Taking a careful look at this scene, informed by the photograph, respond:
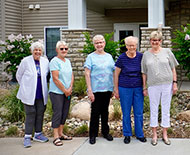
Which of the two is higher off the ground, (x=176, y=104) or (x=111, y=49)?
(x=111, y=49)

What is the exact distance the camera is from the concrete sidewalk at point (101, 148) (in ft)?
14.8

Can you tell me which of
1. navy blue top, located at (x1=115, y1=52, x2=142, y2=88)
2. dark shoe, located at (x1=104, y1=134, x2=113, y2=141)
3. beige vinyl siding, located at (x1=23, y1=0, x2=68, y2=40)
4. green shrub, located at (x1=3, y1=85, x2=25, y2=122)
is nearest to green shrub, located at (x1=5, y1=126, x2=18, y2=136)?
green shrub, located at (x1=3, y1=85, x2=25, y2=122)

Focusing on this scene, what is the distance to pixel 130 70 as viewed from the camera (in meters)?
4.76

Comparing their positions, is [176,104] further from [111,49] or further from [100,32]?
[100,32]

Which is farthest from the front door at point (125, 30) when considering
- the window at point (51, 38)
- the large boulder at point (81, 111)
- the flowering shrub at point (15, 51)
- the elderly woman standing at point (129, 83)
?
the elderly woman standing at point (129, 83)

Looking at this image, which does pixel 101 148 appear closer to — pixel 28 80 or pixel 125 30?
pixel 28 80

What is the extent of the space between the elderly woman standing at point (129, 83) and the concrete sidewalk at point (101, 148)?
0.23 metres

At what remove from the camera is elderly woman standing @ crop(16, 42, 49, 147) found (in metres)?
4.87

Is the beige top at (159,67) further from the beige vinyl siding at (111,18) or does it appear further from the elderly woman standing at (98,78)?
the beige vinyl siding at (111,18)

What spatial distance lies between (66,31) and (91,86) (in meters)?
5.52

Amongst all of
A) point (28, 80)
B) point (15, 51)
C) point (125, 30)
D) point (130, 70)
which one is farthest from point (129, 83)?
point (125, 30)

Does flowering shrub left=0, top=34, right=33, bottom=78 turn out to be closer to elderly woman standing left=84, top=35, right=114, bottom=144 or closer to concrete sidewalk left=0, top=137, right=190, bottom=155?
concrete sidewalk left=0, top=137, right=190, bottom=155

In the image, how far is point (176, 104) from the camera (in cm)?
712

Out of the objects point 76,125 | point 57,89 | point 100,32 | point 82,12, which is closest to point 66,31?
point 82,12
